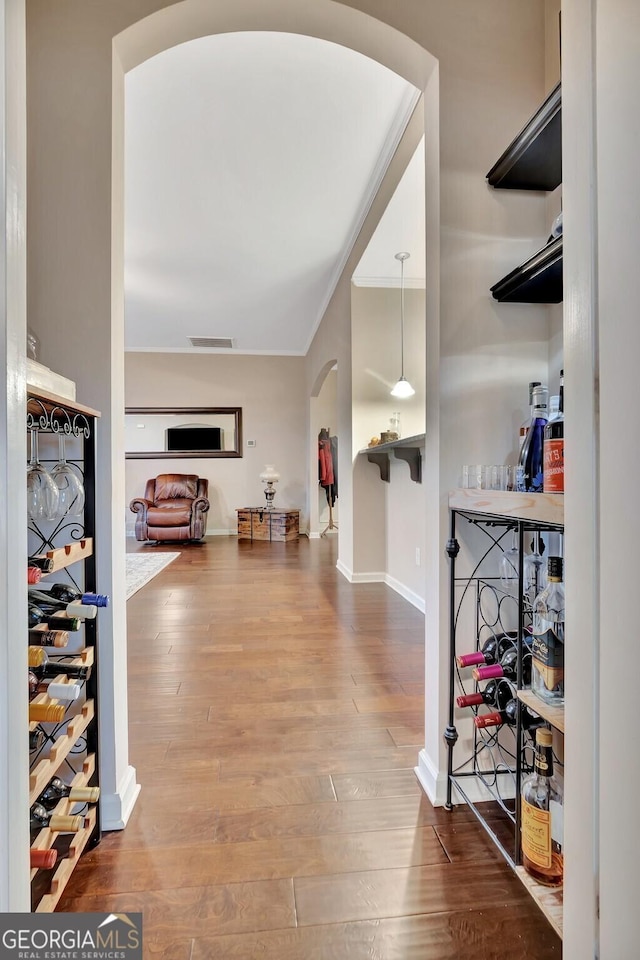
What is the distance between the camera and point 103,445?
4.56 ft

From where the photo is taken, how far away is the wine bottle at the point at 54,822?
1040 mm

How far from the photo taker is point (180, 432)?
26.1 ft

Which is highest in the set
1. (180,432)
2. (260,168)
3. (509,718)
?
(260,168)

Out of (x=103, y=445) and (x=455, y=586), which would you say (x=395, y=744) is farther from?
(x=103, y=445)

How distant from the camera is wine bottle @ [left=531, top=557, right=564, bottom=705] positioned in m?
1.02

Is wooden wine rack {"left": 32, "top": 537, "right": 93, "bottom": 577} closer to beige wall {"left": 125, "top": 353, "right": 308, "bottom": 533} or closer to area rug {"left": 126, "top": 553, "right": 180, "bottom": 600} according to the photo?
area rug {"left": 126, "top": 553, "right": 180, "bottom": 600}

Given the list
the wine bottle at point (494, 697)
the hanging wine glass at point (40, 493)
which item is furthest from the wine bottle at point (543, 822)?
the hanging wine glass at point (40, 493)

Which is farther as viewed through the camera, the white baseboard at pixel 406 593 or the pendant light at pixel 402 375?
the pendant light at pixel 402 375

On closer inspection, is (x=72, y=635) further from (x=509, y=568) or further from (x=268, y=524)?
(x=268, y=524)

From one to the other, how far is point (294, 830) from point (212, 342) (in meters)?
7.05

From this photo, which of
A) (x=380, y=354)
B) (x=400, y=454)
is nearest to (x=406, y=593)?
(x=400, y=454)

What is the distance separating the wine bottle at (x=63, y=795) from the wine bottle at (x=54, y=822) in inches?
3.0

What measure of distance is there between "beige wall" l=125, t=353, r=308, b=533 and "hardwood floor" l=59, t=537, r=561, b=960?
540 cm

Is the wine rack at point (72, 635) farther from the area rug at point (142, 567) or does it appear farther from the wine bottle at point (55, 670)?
the area rug at point (142, 567)
